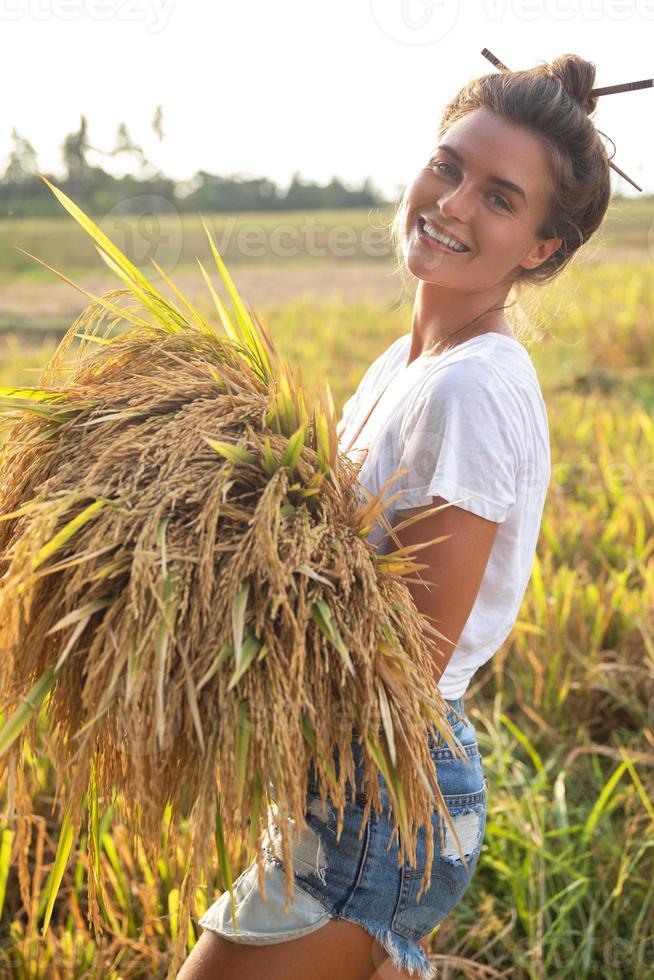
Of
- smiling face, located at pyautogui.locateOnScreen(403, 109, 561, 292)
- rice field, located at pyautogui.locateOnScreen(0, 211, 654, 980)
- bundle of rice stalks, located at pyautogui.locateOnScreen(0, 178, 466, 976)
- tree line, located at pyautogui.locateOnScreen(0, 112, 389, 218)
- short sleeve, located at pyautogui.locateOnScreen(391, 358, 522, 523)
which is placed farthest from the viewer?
tree line, located at pyautogui.locateOnScreen(0, 112, 389, 218)

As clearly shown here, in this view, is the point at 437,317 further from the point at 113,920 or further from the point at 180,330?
the point at 113,920

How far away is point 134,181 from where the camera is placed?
18766 mm

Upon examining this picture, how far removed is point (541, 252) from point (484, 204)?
0.53 ft

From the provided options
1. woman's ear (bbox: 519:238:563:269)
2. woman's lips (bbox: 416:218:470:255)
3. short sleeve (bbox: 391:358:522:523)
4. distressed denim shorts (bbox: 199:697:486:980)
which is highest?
woman's ear (bbox: 519:238:563:269)

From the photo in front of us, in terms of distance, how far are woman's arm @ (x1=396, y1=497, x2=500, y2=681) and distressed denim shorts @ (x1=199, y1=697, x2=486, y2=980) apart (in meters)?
0.11

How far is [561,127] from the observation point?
1443 mm

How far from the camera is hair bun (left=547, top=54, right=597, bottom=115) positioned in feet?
4.86

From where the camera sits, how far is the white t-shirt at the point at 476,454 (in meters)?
1.20

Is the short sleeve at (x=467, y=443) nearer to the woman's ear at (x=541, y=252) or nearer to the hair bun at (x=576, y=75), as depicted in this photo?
the woman's ear at (x=541, y=252)

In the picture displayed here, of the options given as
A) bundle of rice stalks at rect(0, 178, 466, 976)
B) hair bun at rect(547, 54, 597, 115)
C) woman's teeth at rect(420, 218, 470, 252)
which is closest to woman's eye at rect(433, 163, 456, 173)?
woman's teeth at rect(420, 218, 470, 252)

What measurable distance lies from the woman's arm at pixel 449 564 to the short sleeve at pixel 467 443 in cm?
2

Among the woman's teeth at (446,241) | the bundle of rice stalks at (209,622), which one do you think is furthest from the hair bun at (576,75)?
the bundle of rice stalks at (209,622)

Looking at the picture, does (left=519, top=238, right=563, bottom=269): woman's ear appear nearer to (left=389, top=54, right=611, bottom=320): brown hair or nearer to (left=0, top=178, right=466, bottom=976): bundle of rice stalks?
(left=389, top=54, right=611, bottom=320): brown hair

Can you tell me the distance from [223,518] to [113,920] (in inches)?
43.3
